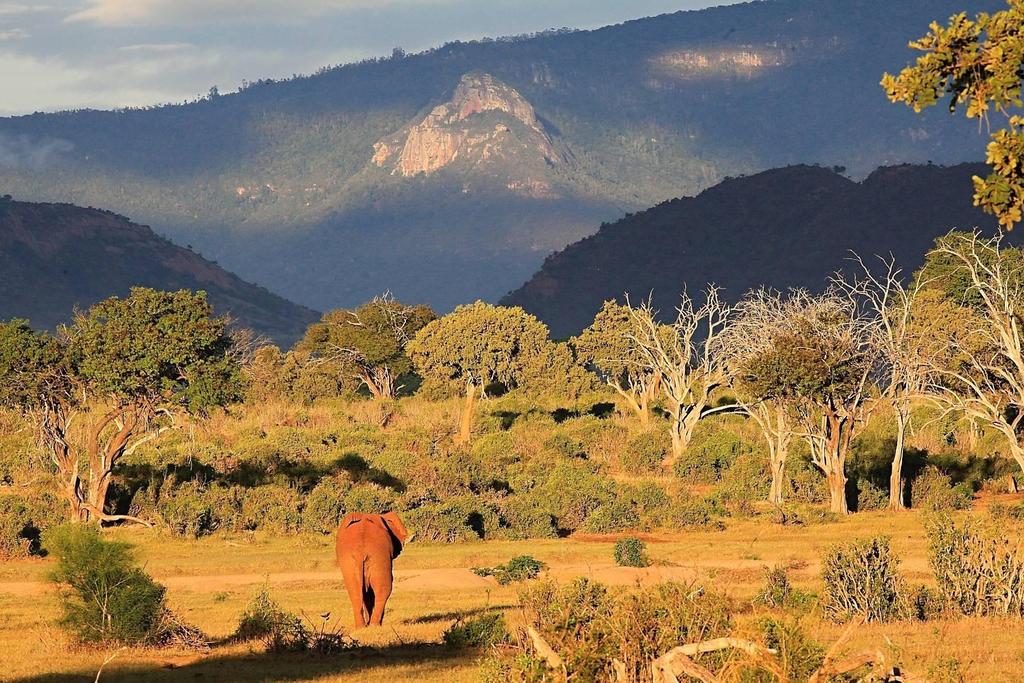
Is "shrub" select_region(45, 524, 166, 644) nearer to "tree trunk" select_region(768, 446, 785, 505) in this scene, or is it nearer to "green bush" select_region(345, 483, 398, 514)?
"green bush" select_region(345, 483, 398, 514)

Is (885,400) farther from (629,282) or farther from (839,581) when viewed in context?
(629,282)

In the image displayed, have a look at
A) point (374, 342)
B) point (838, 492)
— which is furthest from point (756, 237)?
point (838, 492)

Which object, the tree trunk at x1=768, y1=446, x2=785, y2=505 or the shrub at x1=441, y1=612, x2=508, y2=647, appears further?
the tree trunk at x1=768, y1=446, x2=785, y2=505

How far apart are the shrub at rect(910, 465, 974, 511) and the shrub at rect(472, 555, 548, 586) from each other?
13.5m

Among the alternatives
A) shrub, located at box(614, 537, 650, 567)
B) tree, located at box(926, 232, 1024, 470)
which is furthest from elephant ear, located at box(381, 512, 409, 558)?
tree, located at box(926, 232, 1024, 470)

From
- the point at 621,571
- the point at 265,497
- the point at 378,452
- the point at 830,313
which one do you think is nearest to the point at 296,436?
the point at 378,452

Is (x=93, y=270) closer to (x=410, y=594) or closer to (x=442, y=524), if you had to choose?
(x=442, y=524)

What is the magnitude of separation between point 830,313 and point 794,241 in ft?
406

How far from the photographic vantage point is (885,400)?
39344 mm

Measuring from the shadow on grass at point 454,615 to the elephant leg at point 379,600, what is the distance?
984 mm

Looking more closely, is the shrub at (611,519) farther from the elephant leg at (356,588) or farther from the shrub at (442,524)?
the elephant leg at (356,588)

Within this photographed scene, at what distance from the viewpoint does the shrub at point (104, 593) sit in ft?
61.9

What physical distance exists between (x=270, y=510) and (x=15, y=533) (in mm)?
6295

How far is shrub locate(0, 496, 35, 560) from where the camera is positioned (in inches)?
1176
